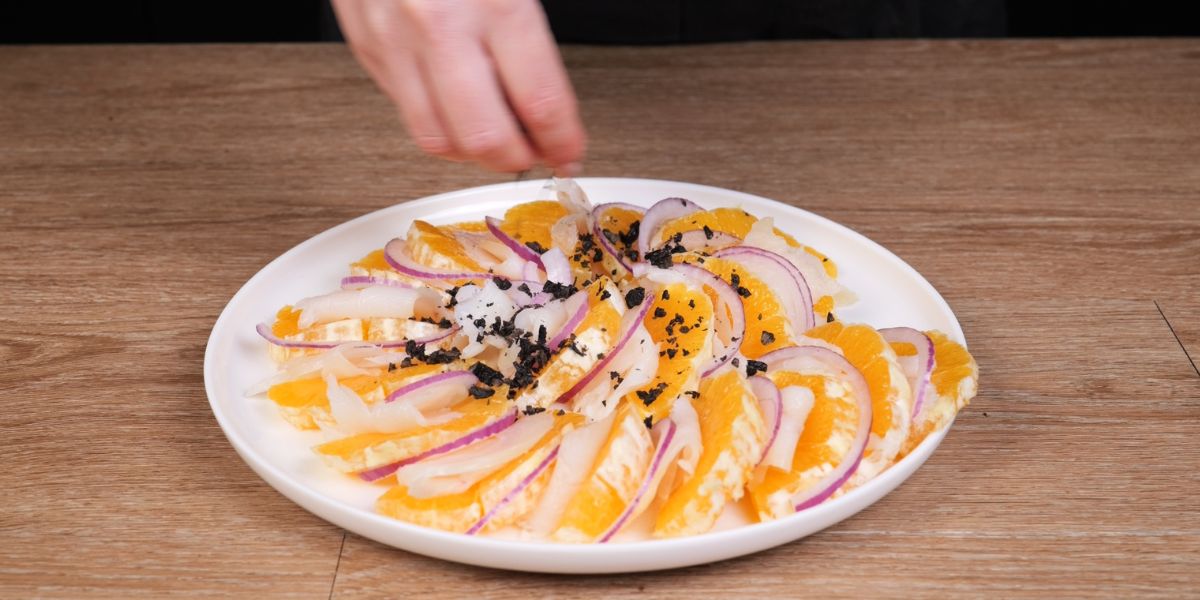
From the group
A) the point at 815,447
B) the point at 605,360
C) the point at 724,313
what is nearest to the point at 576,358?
the point at 605,360

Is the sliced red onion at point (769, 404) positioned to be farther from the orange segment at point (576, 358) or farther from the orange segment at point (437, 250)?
the orange segment at point (437, 250)

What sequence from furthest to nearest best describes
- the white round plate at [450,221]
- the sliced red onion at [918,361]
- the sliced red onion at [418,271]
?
1. the sliced red onion at [418,271]
2. the sliced red onion at [918,361]
3. the white round plate at [450,221]

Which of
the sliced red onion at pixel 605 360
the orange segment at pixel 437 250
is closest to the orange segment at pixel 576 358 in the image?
the sliced red onion at pixel 605 360

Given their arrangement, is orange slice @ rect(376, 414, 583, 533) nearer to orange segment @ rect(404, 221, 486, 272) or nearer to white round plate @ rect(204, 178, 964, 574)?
white round plate @ rect(204, 178, 964, 574)

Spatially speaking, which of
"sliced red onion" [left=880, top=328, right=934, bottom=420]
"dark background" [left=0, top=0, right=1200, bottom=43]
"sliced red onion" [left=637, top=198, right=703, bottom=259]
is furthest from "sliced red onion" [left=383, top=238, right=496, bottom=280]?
"dark background" [left=0, top=0, right=1200, bottom=43]

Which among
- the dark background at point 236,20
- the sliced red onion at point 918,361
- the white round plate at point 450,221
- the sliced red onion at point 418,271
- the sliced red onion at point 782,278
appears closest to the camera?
the white round plate at point 450,221

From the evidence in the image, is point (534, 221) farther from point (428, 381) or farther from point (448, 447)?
point (448, 447)

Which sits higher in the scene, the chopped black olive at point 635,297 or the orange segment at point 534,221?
the chopped black olive at point 635,297
